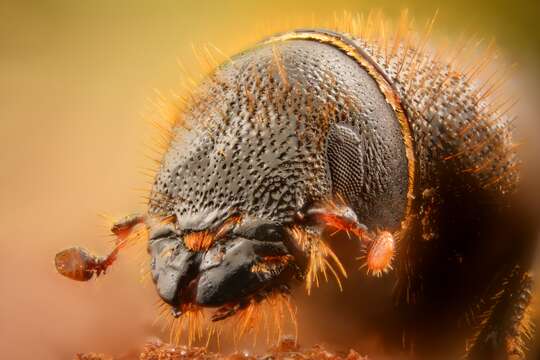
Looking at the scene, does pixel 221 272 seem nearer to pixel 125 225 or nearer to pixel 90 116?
pixel 125 225

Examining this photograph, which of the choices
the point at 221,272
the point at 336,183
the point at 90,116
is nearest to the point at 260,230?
the point at 221,272

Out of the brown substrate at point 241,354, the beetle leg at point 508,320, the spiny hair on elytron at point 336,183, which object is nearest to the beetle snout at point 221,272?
the spiny hair on elytron at point 336,183

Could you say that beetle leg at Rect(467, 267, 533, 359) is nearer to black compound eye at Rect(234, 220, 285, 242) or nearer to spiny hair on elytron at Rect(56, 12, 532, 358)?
spiny hair on elytron at Rect(56, 12, 532, 358)

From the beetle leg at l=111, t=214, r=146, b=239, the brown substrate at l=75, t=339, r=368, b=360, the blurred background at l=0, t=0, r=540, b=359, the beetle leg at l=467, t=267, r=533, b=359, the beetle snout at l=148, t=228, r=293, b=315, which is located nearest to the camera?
the beetle snout at l=148, t=228, r=293, b=315

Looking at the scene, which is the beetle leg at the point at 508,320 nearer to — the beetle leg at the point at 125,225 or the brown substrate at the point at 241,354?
the brown substrate at the point at 241,354

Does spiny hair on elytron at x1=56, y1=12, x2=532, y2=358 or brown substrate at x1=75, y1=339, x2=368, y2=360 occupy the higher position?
spiny hair on elytron at x1=56, y1=12, x2=532, y2=358

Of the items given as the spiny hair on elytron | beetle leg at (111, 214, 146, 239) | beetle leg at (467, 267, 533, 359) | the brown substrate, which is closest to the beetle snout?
the spiny hair on elytron

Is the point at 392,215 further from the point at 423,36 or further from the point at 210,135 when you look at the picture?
the point at 423,36
